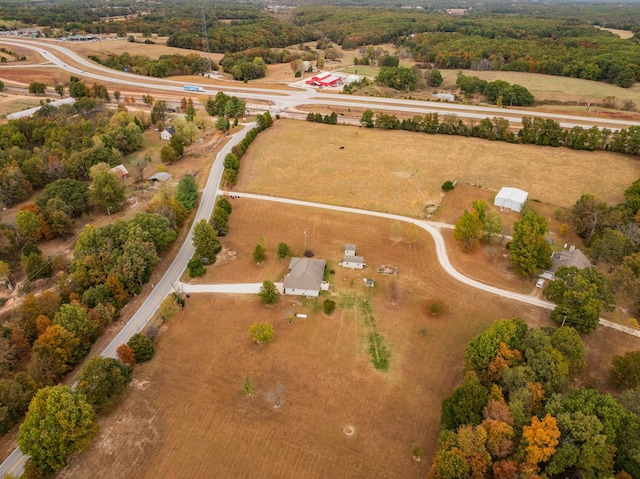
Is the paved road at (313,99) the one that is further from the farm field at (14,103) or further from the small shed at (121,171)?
the small shed at (121,171)

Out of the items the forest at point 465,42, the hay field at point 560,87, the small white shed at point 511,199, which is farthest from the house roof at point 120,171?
the hay field at point 560,87

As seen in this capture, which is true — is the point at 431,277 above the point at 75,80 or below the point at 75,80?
below

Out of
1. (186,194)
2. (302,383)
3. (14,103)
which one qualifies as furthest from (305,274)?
(14,103)

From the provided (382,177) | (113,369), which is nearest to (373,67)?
(382,177)

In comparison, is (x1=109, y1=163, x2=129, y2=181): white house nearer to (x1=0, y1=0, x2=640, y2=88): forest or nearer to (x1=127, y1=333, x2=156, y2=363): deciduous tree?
(x1=127, y1=333, x2=156, y2=363): deciduous tree

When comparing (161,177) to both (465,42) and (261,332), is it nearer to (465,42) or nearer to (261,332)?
(261,332)

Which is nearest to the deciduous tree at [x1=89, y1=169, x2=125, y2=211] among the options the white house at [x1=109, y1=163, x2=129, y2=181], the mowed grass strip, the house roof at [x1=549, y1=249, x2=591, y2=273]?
the white house at [x1=109, y1=163, x2=129, y2=181]

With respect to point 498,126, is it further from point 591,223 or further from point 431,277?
point 431,277
